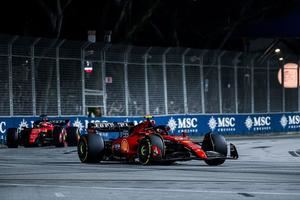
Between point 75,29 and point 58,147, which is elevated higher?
point 75,29

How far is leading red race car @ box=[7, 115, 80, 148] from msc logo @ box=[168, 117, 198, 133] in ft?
31.1

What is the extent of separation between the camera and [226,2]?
59156mm

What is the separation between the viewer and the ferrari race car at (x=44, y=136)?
32.0m

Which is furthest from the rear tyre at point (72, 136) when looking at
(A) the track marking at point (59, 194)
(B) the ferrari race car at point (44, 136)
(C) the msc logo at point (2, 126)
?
(A) the track marking at point (59, 194)

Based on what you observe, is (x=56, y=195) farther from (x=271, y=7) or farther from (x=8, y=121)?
(x=271, y=7)

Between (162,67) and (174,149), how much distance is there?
22169mm

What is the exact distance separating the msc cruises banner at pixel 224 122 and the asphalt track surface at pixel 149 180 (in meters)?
16.2

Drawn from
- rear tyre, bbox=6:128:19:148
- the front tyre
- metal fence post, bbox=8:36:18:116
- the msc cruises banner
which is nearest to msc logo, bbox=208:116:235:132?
the msc cruises banner

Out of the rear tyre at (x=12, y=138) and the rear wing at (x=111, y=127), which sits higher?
the rear wing at (x=111, y=127)

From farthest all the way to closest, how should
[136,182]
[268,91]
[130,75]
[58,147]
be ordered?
Result: [268,91]
[130,75]
[58,147]
[136,182]

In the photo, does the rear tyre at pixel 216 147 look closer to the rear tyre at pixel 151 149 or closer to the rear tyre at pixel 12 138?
the rear tyre at pixel 151 149

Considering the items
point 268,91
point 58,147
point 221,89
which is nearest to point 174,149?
point 58,147

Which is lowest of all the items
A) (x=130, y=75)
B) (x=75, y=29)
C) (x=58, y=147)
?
(x=58, y=147)

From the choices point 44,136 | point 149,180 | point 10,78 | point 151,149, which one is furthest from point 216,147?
point 10,78
